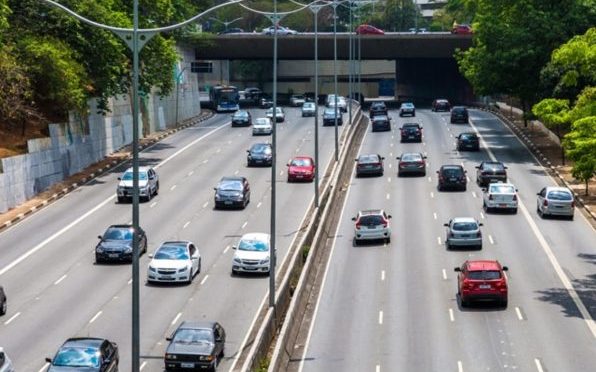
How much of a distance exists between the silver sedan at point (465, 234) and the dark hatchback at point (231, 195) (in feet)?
44.4

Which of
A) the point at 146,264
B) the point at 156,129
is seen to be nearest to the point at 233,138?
the point at 156,129

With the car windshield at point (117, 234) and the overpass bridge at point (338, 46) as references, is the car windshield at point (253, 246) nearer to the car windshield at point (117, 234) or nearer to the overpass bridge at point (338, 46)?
the car windshield at point (117, 234)

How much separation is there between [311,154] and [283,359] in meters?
51.0

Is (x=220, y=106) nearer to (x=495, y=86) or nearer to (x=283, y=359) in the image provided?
(x=495, y=86)

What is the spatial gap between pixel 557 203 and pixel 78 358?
35154mm

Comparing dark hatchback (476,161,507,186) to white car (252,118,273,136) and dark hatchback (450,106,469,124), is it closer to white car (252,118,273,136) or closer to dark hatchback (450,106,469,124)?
white car (252,118,273,136)

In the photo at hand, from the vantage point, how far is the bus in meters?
135

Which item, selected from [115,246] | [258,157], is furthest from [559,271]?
[258,157]

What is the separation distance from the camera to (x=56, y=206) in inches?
2621

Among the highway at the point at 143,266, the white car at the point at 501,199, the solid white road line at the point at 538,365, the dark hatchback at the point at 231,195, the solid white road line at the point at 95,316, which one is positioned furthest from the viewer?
the dark hatchback at the point at 231,195

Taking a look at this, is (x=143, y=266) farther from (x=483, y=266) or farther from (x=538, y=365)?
(x=538, y=365)

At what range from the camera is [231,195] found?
65.9 metres

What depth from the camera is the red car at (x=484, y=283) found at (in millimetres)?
45156

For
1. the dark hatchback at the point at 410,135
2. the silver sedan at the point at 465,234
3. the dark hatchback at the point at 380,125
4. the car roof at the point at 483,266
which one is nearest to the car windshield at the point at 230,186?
the silver sedan at the point at 465,234
